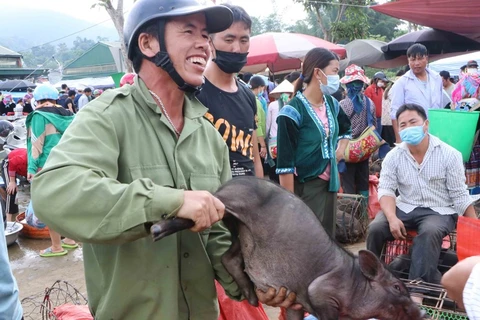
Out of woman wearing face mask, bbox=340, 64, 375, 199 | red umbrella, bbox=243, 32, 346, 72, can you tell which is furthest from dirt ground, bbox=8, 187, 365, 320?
red umbrella, bbox=243, 32, 346, 72

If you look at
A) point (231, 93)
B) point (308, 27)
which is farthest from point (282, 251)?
point (308, 27)

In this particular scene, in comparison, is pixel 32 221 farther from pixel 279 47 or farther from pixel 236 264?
pixel 279 47

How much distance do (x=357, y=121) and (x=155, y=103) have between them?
16.9 feet

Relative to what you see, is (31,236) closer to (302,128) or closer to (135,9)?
(302,128)

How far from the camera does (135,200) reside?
144cm

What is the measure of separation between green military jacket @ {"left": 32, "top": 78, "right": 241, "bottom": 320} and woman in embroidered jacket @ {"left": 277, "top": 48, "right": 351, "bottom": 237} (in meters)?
1.72

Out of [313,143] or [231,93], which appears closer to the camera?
[231,93]

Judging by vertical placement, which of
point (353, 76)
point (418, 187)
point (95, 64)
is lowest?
point (95, 64)

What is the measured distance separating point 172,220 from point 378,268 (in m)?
1.24

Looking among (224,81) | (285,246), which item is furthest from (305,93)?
(285,246)

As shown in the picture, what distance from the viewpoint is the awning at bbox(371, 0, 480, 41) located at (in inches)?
280

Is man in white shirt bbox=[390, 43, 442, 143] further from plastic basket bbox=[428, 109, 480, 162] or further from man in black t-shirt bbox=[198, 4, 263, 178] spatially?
man in black t-shirt bbox=[198, 4, 263, 178]

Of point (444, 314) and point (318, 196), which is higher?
point (318, 196)

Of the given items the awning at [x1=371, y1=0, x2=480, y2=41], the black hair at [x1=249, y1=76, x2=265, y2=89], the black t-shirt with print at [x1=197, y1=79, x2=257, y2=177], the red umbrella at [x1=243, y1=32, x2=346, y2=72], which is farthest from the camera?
the red umbrella at [x1=243, y1=32, x2=346, y2=72]
